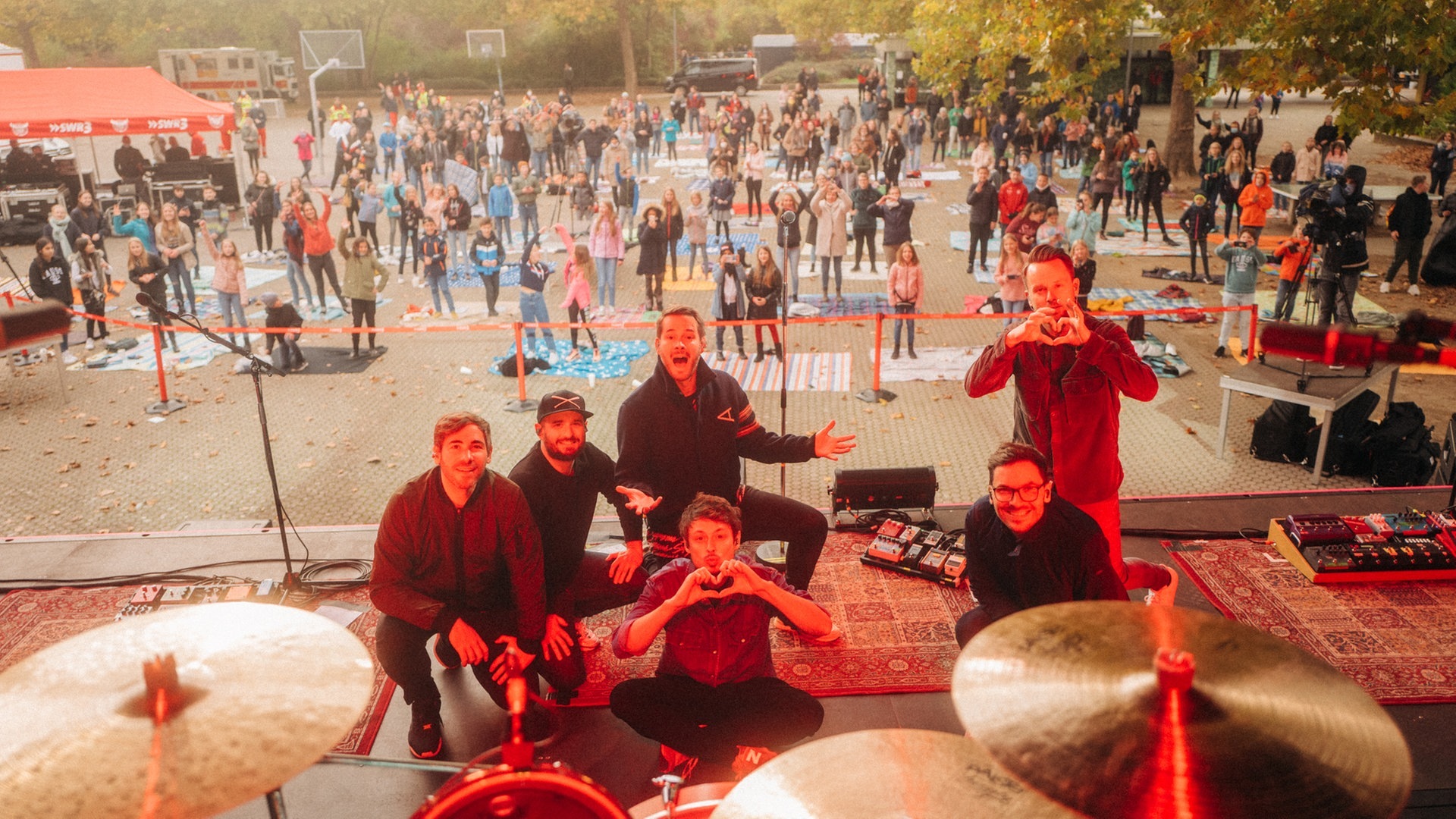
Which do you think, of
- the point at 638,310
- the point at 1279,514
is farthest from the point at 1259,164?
the point at 1279,514

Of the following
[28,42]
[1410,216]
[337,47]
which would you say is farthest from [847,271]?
[28,42]

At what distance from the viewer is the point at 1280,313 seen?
458 inches

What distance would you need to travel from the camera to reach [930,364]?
11.6 m

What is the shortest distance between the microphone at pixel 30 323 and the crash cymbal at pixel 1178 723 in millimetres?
2257

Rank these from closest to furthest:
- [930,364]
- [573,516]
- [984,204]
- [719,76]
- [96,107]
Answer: [573,516] < [930,364] < [984,204] < [96,107] < [719,76]

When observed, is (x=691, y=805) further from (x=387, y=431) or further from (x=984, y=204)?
(x=984, y=204)

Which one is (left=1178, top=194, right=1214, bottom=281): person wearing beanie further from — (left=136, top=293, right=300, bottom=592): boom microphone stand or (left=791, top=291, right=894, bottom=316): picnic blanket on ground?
(left=136, top=293, right=300, bottom=592): boom microphone stand

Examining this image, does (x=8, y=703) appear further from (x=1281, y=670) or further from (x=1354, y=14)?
(x=1354, y=14)

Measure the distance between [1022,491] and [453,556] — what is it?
246 centimetres

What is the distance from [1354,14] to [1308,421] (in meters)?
5.36

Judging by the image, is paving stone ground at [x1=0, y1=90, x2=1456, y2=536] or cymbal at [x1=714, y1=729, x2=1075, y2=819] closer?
cymbal at [x1=714, y1=729, x2=1075, y2=819]

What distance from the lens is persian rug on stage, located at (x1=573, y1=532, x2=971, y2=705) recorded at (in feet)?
16.6

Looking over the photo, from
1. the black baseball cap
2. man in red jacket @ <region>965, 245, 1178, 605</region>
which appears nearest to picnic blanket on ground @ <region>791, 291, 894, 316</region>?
man in red jacket @ <region>965, 245, 1178, 605</region>

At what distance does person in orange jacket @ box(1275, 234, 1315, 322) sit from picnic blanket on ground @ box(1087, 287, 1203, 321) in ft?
5.79
